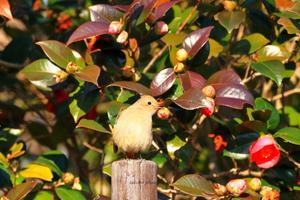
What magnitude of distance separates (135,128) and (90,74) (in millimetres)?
274

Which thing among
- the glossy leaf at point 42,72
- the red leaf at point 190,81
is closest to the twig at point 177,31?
the red leaf at point 190,81

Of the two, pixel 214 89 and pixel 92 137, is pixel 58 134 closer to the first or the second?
pixel 92 137

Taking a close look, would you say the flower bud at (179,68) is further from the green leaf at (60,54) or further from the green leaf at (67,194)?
the green leaf at (67,194)

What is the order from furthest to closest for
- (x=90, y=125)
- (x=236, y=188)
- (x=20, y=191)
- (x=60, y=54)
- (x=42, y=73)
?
(x=42, y=73), (x=60, y=54), (x=90, y=125), (x=20, y=191), (x=236, y=188)

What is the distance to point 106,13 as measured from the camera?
10.5 ft

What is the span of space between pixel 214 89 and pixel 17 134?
1.02m

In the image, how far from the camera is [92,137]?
449cm

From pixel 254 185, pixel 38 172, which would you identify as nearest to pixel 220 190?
pixel 254 185

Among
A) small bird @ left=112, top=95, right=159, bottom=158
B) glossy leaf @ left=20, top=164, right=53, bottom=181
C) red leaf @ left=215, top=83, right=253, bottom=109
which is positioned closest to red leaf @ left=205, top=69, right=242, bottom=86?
red leaf @ left=215, top=83, right=253, bottom=109

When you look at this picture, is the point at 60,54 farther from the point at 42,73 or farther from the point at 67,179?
the point at 67,179

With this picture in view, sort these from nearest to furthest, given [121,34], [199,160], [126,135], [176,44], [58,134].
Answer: [126,135] → [121,34] → [176,44] → [58,134] → [199,160]

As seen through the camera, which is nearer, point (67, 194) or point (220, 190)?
point (220, 190)

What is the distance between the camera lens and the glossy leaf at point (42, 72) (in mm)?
3244

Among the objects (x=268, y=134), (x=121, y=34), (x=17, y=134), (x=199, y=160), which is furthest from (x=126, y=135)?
(x=199, y=160)
